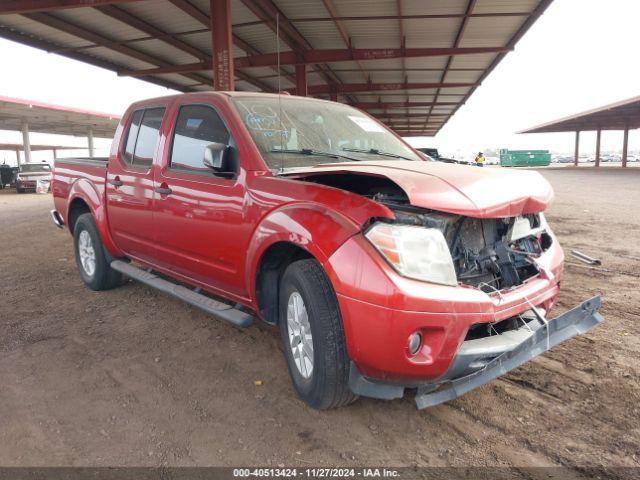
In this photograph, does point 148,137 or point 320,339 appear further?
point 148,137

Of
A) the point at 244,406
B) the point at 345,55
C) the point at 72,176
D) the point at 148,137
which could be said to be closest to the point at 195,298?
the point at 244,406

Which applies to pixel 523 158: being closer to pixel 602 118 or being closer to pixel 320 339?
pixel 602 118

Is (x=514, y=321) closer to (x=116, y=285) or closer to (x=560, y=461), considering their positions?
(x=560, y=461)

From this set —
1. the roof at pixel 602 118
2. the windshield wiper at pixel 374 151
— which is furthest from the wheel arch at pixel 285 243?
the roof at pixel 602 118

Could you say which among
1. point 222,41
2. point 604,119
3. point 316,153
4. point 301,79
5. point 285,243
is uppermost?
point 604,119

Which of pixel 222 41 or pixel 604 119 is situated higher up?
pixel 604 119

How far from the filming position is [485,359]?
8.19 feet

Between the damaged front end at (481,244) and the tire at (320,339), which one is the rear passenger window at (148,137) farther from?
the damaged front end at (481,244)

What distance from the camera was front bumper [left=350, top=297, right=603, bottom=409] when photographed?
245 centimetres

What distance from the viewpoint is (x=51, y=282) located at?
19.5ft

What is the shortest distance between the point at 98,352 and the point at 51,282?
2664 mm

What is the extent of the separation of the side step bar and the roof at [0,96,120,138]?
23873 millimetres

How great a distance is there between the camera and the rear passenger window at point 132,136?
4.65 m

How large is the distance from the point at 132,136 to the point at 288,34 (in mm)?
10349
